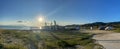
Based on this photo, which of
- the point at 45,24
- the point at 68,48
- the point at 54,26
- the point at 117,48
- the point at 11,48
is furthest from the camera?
the point at 45,24

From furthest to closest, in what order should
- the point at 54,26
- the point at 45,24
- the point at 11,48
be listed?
the point at 45,24 → the point at 54,26 → the point at 11,48

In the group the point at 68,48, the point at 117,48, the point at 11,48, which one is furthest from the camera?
the point at 68,48

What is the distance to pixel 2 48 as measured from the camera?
1638cm

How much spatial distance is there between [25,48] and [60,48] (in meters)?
2.72

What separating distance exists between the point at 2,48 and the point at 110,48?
804cm

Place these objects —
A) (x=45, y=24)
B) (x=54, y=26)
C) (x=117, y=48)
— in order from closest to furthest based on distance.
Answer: (x=117, y=48) < (x=54, y=26) < (x=45, y=24)

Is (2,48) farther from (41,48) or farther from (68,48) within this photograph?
(68,48)

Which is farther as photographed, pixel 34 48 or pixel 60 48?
pixel 60 48

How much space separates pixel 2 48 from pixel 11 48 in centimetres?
113

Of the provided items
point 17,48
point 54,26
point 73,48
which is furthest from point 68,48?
point 54,26

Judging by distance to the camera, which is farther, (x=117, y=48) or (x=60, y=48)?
(x=60, y=48)

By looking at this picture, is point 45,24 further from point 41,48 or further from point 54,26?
point 41,48

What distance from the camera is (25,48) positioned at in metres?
15.2

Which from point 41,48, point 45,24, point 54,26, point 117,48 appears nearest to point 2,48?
point 41,48
